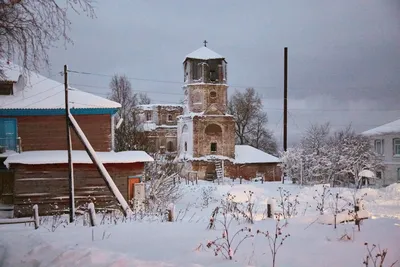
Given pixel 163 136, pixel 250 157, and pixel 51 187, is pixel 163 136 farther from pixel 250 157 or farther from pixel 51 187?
pixel 51 187

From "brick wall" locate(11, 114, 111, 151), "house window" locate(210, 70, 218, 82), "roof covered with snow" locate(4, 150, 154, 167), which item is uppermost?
"house window" locate(210, 70, 218, 82)

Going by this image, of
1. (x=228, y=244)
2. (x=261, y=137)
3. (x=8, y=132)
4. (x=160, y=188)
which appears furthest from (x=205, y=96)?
(x=228, y=244)

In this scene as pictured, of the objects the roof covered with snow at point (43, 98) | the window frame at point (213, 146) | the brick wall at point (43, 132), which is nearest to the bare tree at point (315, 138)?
the window frame at point (213, 146)

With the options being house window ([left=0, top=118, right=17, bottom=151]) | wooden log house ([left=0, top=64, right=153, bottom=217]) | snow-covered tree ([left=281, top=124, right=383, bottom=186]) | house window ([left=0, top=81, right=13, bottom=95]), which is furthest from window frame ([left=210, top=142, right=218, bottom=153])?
house window ([left=0, top=81, right=13, bottom=95])

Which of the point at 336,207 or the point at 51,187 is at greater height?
the point at 336,207

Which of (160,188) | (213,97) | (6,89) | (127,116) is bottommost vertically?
(160,188)

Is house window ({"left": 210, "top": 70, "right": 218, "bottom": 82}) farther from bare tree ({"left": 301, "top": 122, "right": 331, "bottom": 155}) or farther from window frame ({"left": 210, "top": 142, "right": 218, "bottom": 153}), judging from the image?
bare tree ({"left": 301, "top": 122, "right": 331, "bottom": 155})

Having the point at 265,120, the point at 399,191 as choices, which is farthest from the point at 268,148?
the point at 399,191

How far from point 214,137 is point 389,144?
48.7ft

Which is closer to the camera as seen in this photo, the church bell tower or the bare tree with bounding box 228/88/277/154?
the church bell tower

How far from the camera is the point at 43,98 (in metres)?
11.6

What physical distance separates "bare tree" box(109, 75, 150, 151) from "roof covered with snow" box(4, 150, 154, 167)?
2.96 meters

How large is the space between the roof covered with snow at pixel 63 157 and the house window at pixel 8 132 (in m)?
0.87

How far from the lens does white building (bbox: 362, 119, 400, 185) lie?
6217 mm
